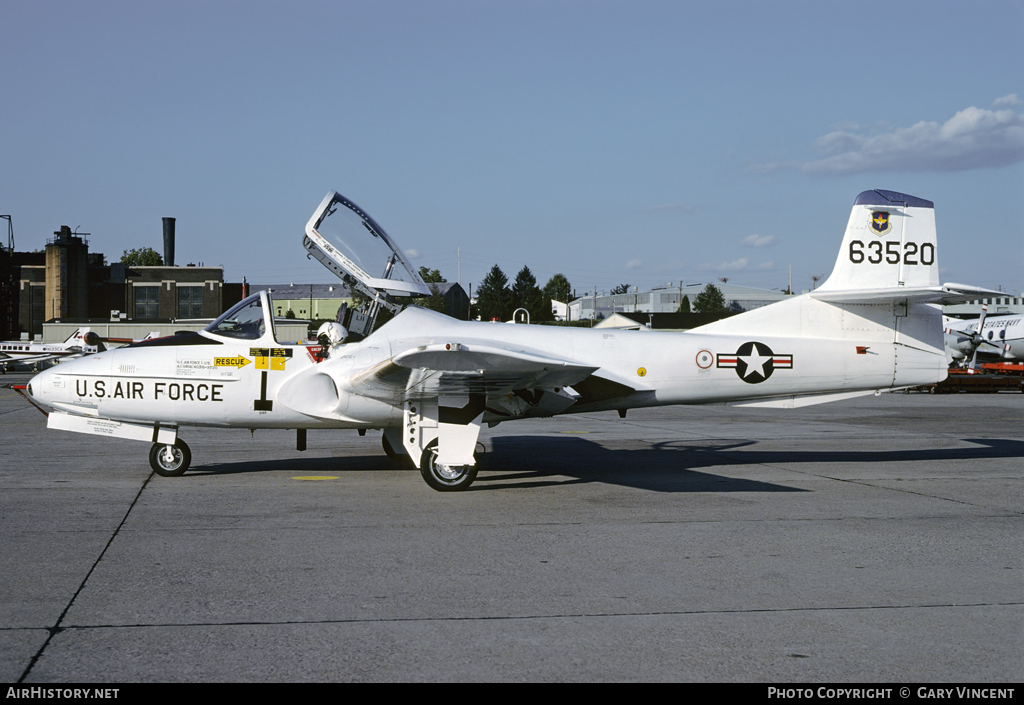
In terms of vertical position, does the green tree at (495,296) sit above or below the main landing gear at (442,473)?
above

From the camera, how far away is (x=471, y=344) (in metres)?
9.37

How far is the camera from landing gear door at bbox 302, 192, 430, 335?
→ 1038 centimetres

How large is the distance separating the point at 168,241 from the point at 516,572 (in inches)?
3820

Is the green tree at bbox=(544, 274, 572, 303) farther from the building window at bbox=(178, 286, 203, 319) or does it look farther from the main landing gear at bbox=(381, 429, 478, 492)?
the main landing gear at bbox=(381, 429, 478, 492)

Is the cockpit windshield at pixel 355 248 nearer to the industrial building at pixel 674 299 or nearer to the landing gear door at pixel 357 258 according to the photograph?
the landing gear door at pixel 357 258

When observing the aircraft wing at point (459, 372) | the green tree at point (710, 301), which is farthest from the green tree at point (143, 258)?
the aircraft wing at point (459, 372)

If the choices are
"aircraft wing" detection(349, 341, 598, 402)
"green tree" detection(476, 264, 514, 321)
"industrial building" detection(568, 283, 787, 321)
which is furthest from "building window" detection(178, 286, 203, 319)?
"aircraft wing" detection(349, 341, 598, 402)

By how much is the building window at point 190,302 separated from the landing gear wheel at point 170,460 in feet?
245

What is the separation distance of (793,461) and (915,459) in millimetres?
2058

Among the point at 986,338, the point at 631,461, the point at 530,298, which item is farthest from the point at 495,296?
the point at 631,461

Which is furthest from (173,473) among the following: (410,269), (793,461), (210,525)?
(793,461)

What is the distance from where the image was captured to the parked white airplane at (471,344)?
379 inches

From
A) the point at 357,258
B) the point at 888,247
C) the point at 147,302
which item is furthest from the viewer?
the point at 147,302

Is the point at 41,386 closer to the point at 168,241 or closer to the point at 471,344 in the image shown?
the point at 471,344
